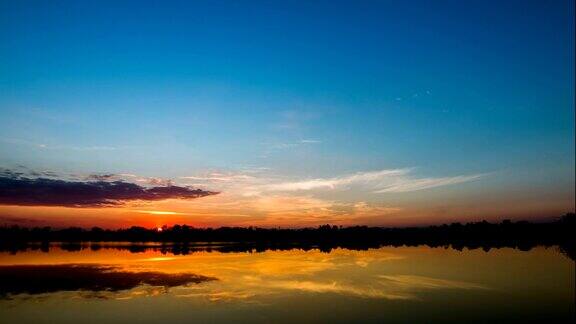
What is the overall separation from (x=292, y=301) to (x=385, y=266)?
20391 millimetres

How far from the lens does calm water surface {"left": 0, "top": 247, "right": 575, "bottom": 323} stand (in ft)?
64.2

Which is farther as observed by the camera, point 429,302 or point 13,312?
point 429,302

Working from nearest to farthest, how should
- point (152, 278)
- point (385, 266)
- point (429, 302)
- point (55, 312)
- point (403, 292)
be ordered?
point (55, 312) → point (429, 302) → point (403, 292) → point (152, 278) → point (385, 266)

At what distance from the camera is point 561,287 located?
1056 inches

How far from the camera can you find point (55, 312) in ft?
66.6

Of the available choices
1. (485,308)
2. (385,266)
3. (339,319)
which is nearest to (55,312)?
(339,319)

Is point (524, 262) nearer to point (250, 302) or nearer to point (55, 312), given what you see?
point (250, 302)

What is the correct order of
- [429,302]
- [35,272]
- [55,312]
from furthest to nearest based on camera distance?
[35,272] → [429,302] → [55,312]

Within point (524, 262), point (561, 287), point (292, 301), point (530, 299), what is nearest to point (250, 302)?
point (292, 301)

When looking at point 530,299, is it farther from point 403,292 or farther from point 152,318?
point 152,318

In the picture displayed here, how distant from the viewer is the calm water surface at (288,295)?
19562 mm

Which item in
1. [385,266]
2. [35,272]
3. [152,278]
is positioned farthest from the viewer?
[385,266]

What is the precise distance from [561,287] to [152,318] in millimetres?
25232

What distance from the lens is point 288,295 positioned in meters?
24.6
